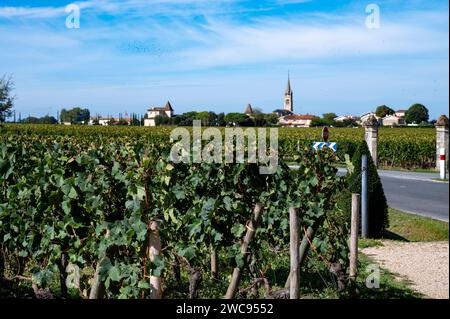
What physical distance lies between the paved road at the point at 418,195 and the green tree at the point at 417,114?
53.8 m

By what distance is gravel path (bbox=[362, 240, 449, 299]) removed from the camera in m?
6.74

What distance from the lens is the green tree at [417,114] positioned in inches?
2881

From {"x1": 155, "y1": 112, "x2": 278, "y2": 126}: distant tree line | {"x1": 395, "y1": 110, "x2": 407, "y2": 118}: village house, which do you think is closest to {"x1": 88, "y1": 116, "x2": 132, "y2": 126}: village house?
{"x1": 155, "y1": 112, "x2": 278, "y2": 126}: distant tree line

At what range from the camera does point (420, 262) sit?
7.93m

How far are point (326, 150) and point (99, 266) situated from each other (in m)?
2.61

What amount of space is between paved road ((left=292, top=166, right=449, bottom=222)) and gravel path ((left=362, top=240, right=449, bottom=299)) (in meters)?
3.26

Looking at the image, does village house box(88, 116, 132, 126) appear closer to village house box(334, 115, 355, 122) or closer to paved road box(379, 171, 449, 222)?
village house box(334, 115, 355, 122)

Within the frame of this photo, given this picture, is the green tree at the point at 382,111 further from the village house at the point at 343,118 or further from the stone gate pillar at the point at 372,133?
the stone gate pillar at the point at 372,133

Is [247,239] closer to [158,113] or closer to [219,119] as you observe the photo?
[219,119]

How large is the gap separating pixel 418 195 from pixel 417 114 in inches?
2403

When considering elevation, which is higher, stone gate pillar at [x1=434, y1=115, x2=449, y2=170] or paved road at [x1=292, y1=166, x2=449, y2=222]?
→ stone gate pillar at [x1=434, y1=115, x2=449, y2=170]

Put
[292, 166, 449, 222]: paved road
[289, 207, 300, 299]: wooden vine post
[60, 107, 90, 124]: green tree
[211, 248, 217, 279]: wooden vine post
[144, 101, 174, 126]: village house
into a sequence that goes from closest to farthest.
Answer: [289, 207, 300, 299]: wooden vine post, [211, 248, 217, 279]: wooden vine post, [292, 166, 449, 222]: paved road, [144, 101, 174, 126]: village house, [60, 107, 90, 124]: green tree
